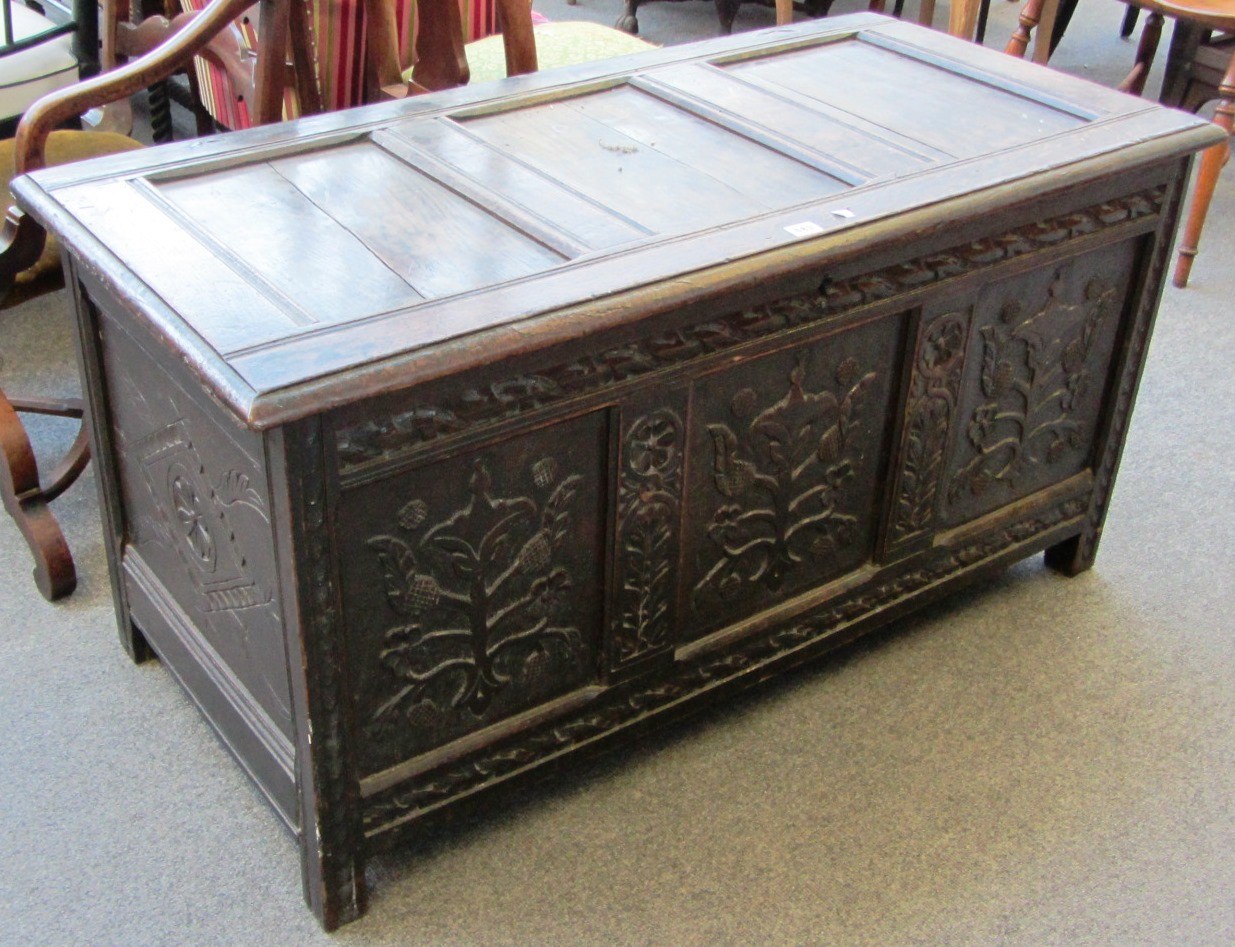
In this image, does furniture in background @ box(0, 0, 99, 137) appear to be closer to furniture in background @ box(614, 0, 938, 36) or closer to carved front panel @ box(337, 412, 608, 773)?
carved front panel @ box(337, 412, 608, 773)

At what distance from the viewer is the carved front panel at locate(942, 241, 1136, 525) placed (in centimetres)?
192

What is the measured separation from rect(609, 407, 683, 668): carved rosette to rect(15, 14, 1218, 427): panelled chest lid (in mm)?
194

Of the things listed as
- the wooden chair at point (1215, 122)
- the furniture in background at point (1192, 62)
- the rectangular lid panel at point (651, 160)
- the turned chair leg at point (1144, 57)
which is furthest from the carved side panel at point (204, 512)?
the turned chair leg at point (1144, 57)

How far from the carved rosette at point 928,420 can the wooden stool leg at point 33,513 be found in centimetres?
123

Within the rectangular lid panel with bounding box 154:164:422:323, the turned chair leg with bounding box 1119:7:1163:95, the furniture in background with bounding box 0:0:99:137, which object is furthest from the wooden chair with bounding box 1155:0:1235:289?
the furniture in background with bounding box 0:0:99:137

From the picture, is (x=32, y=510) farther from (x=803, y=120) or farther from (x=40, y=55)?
(x=803, y=120)

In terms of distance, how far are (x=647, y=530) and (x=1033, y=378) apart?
0.68 m

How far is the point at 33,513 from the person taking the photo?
2.12 meters

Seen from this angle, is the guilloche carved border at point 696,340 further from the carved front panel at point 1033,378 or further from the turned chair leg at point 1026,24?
the turned chair leg at point 1026,24

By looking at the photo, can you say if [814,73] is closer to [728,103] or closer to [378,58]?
[728,103]

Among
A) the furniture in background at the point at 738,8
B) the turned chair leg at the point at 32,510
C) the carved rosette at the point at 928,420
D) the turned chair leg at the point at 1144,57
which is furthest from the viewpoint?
the furniture in background at the point at 738,8

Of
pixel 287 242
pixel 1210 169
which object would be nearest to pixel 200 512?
pixel 287 242

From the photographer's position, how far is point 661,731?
1.94m

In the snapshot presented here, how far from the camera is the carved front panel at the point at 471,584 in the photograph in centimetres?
147
